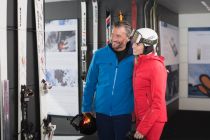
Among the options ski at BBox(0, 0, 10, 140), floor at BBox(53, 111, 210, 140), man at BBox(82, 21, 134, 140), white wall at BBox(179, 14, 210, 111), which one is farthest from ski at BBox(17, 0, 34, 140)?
white wall at BBox(179, 14, 210, 111)

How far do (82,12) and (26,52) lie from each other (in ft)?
8.10

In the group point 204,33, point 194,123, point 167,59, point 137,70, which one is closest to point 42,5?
point 137,70

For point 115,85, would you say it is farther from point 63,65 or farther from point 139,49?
point 63,65

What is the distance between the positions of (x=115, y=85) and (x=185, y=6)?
4851mm

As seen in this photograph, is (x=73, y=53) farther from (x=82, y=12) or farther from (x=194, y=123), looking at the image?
(x=194, y=123)

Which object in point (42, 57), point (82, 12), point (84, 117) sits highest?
point (82, 12)

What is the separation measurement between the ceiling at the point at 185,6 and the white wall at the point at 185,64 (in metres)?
0.31

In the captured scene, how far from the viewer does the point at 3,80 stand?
309 cm

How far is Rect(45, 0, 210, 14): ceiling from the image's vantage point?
649 centimetres

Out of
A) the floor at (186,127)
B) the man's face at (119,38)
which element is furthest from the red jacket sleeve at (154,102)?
the floor at (186,127)

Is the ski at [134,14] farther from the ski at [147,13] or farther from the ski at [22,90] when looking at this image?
the ski at [22,90]

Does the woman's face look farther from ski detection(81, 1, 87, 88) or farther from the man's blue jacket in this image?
ski detection(81, 1, 87, 88)

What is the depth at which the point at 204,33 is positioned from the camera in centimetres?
834

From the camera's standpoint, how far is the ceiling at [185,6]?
6488 mm
